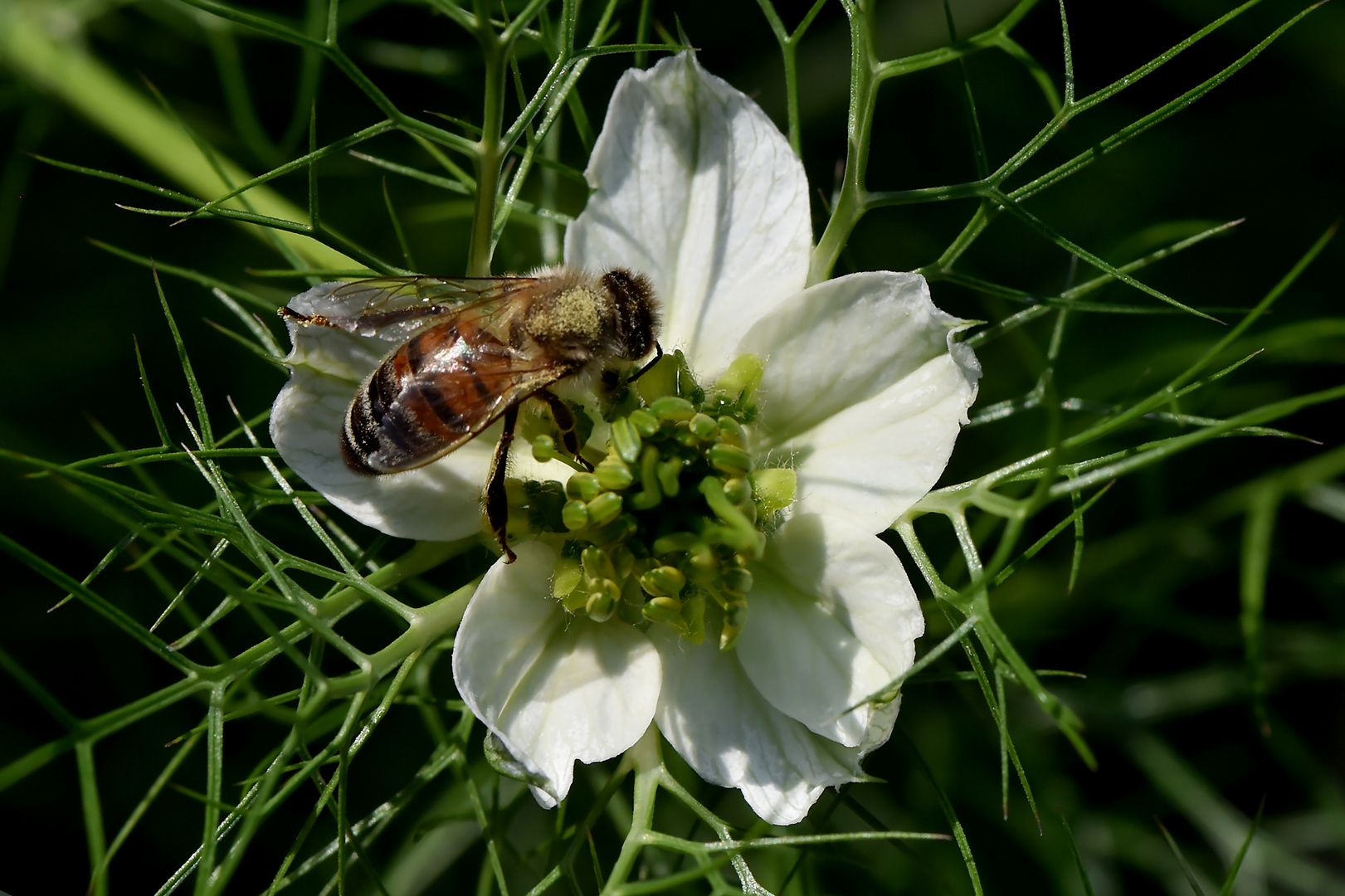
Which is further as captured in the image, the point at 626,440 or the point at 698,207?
the point at 698,207

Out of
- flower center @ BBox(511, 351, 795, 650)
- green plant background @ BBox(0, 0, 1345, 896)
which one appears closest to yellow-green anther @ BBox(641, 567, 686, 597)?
flower center @ BBox(511, 351, 795, 650)

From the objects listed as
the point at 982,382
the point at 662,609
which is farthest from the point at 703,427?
the point at 982,382

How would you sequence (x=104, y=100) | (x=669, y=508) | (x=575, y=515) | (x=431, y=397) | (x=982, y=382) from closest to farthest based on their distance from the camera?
(x=431, y=397) < (x=575, y=515) < (x=669, y=508) < (x=104, y=100) < (x=982, y=382)

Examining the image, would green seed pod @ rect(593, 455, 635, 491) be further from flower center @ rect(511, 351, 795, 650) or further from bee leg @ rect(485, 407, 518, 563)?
bee leg @ rect(485, 407, 518, 563)

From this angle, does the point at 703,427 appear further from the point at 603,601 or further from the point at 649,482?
the point at 603,601

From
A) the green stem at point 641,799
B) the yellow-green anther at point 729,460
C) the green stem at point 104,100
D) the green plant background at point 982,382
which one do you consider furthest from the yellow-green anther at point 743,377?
the green plant background at point 982,382

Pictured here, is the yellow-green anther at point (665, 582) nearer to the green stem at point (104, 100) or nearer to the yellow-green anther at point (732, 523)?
the yellow-green anther at point (732, 523)
